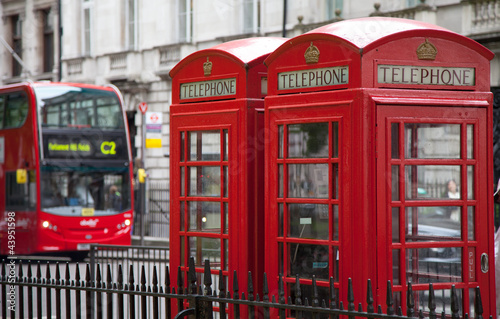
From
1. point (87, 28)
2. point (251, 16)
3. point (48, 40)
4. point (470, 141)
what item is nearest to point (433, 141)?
point (470, 141)

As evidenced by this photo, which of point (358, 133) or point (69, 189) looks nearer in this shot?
point (358, 133)

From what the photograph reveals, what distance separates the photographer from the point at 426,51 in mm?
4984

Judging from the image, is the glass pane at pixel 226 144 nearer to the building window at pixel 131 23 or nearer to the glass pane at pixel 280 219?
the glass pane at pixel 280 219

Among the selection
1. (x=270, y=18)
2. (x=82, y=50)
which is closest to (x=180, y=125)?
(x=270, y=18)

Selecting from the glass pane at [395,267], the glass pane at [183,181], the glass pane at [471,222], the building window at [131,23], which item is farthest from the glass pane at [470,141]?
the building window at [131,23]

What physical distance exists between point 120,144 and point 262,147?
1148 centimetres

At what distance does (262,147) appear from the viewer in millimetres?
5652

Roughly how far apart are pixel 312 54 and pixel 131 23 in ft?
69.6

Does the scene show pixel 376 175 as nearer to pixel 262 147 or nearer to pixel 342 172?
pixel 342 172

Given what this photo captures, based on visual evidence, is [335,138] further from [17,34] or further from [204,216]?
[17,34]

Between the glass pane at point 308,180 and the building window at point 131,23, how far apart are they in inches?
822

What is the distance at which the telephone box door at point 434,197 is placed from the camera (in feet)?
15.9

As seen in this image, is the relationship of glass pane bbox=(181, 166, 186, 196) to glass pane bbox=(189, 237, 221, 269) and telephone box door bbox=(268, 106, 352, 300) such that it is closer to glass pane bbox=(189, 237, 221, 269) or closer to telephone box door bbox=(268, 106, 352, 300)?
glass pane bbox=(189, 237, 221, 269)

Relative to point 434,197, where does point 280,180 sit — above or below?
above
